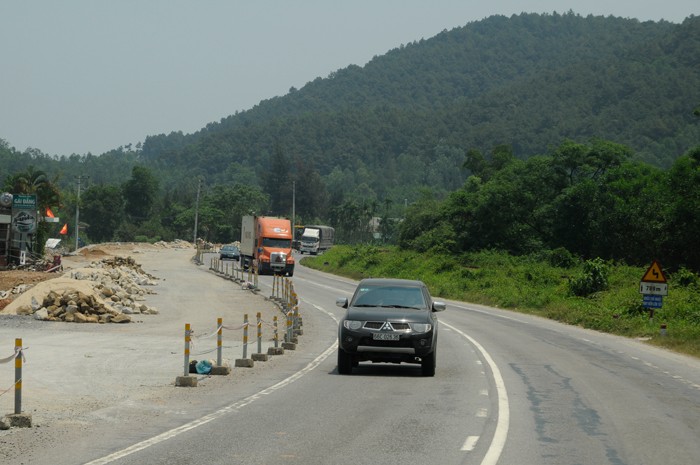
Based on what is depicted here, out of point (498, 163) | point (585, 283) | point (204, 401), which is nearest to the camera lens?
point (204, 401)

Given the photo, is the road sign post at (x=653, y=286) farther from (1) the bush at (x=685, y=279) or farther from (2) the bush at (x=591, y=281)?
(2) the bush at (x=591, y=281)

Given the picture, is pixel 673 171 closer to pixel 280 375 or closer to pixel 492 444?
pixel 280 375

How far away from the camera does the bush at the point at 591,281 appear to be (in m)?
48.3

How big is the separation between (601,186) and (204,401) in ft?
195

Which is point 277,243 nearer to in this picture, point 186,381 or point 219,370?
point 219,370

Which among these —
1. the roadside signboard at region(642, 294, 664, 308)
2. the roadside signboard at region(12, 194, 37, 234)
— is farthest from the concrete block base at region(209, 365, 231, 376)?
the roadside signboard at region(12, 194, 37, 234)

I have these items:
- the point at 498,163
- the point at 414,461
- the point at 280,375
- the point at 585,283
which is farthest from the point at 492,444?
the point at 498,163

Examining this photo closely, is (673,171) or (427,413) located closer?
(427,413)

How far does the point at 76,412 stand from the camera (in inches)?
548

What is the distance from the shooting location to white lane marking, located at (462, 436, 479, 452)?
1068 cm

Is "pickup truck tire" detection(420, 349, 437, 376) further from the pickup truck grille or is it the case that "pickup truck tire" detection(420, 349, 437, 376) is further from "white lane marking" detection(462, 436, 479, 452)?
"white lane marking" detection(462, 436, 479, 452)

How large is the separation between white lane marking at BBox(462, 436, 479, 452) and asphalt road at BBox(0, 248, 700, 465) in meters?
0.02

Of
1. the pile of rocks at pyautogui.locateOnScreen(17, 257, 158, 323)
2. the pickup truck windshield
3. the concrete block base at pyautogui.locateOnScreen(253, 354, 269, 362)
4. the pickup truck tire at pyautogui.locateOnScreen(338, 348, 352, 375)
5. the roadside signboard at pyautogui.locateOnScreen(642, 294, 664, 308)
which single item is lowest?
the pile of rocks at pyautogui.locateOnScreen(17, 257, 158, 323)

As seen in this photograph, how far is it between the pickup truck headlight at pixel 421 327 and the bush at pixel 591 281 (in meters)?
31.5
